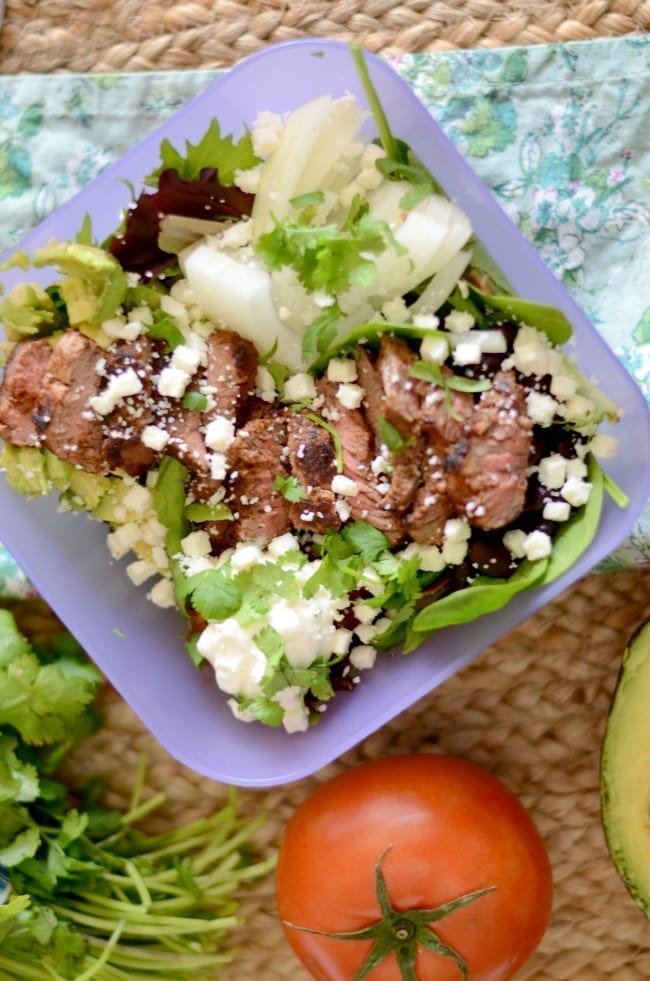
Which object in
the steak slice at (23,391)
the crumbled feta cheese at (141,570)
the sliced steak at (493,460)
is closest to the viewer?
the sliced steak at (493,460)

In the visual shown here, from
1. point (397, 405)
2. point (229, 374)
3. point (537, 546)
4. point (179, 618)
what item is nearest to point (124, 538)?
point (179, 618)

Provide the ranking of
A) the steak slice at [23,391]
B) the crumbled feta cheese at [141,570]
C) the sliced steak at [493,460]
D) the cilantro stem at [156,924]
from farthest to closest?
the cilantro stem at [156,924], the crumbled feta cheese at [141,570], the steak slice at [23,391], the sliced steak at [493,460]

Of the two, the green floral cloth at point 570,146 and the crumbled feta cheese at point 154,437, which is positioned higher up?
the green floral cloth at point 570,146

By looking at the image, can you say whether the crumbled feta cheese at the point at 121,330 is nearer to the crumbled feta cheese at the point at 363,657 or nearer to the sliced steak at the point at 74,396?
the sliced steak at the point at 74,396

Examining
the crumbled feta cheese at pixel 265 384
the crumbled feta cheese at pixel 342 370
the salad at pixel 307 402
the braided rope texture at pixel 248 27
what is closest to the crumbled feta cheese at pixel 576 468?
the salad at pixel 307 402

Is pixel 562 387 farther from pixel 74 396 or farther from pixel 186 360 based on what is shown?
pixel 74 396

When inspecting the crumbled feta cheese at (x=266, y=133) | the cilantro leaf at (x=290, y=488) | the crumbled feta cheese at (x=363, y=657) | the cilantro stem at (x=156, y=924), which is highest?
the crumbled feta cheese at (x=266, y=133)

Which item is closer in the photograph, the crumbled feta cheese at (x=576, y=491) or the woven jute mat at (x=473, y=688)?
the crumbled feta cheese at (x=576, y=491)
